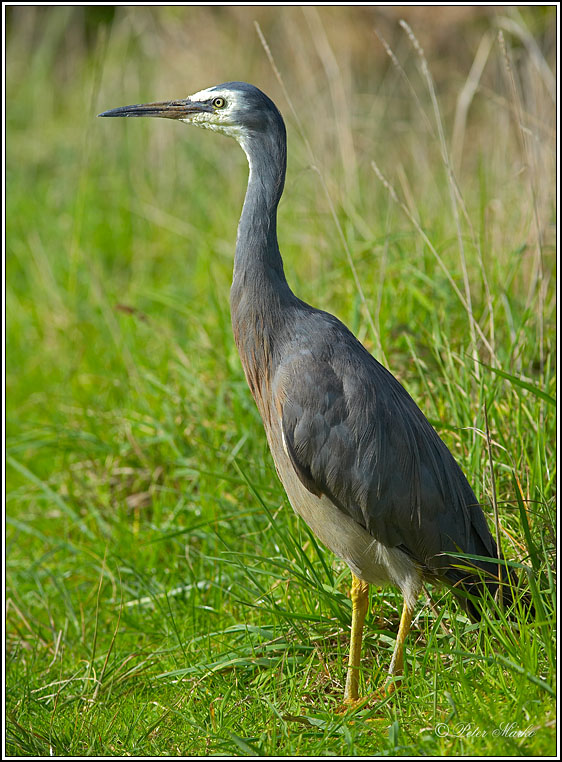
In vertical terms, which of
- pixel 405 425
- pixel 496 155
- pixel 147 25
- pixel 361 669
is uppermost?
pixel 147 25

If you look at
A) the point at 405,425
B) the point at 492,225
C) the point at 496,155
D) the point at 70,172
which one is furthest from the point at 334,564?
the point at 70,172

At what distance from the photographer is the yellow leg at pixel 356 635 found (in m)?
2.83

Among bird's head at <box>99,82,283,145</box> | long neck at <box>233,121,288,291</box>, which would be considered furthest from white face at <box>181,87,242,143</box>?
long neck at <box>233,121,288,291</box>

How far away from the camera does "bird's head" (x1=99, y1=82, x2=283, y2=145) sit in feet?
9.77

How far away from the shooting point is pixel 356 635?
2879 millimetres

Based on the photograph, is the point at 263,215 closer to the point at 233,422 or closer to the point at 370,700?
the point at 233,422

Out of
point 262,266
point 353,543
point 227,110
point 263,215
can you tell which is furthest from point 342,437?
point 227,110

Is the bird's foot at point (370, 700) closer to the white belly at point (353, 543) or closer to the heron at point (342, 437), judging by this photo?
the heron at point (342, 437)

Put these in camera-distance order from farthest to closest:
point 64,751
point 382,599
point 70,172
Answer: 1. point 70,172
2. point 382,599
3. point 64,751

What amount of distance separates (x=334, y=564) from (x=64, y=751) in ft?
4.38

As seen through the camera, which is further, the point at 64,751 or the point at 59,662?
the point at 59,662

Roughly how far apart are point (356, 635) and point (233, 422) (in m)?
1.68

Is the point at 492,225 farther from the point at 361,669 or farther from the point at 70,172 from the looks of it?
the point at 70,172

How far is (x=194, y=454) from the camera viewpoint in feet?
14.2
